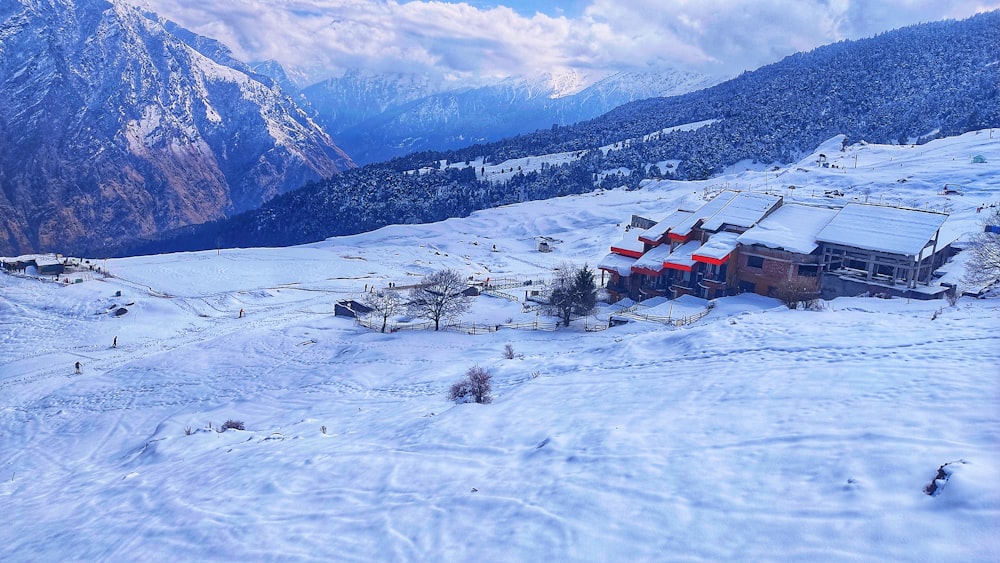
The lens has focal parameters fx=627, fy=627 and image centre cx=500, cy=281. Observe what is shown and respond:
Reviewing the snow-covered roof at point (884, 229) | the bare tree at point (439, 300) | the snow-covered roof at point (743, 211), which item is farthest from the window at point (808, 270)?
the bare tree at point (439, 300)

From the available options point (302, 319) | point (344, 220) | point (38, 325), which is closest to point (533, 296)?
point (302, 319)

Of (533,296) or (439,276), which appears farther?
(533,296)

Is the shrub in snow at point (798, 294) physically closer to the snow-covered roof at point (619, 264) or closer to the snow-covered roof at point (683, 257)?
the snow-covered roof at point (683, 257)

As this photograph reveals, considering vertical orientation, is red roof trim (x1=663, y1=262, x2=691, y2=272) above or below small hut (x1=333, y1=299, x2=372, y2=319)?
above

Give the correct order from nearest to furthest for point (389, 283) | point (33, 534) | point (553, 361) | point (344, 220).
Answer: point (33, 534) → point (553, 361) → point (389, 283) → point (344, 220)

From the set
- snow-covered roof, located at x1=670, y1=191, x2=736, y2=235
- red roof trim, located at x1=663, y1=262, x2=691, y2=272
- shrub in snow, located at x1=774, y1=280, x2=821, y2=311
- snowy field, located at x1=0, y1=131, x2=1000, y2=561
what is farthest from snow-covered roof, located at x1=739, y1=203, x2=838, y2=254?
Result: snowy field, located at x1=0, y1=131, x2=1000, y2=561

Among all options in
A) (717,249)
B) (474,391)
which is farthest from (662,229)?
(474,391)

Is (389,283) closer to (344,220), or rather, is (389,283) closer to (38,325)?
(38,325)

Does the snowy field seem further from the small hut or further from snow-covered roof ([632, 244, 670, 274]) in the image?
the small hut
